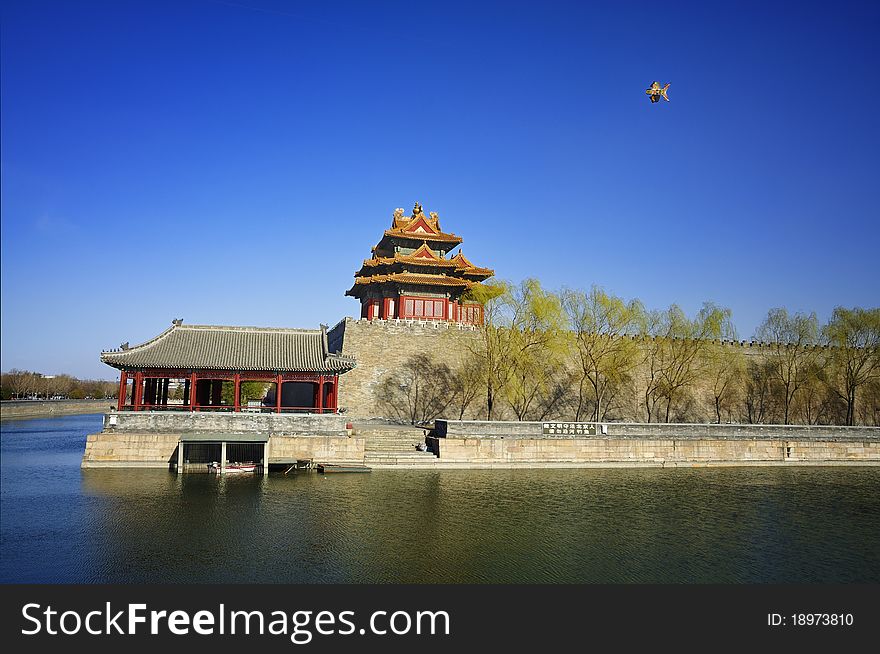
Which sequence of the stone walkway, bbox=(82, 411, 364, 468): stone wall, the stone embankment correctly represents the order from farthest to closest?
the stone embankment
the stone walkway
bbox=(82, 411, 364, 468): stone wall

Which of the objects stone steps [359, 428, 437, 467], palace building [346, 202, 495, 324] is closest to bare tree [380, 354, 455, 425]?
palace building [346, 202, 495, 324]

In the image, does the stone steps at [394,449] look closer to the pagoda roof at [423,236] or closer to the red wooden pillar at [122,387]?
the red wooden pillar at [122,387]

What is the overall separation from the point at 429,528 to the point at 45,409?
56098mm

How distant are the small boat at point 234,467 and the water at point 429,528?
0.91m

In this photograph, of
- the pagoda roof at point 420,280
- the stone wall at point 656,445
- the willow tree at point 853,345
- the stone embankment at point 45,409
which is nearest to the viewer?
the stone wall at point 656,445

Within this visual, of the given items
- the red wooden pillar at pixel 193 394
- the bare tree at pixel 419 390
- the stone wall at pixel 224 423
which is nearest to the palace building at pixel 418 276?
the bare tree at pixel 419 390

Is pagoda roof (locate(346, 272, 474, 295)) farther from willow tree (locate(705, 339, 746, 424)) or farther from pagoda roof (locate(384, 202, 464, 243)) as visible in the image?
willow tree (locate(705, 339, 746, 424))

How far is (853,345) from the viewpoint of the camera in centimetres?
3622

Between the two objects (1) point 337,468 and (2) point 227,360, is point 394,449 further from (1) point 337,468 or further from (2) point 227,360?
(2) point 227,360

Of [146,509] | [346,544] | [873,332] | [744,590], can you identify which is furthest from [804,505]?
[873,332]

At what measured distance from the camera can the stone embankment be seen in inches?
2047

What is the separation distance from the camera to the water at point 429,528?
11875mm

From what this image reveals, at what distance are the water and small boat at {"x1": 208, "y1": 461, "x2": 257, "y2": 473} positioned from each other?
0.91 m

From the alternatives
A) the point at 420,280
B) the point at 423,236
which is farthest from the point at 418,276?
the point at 423,236
